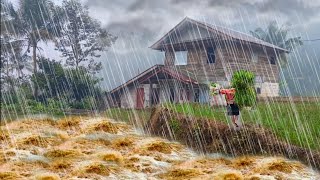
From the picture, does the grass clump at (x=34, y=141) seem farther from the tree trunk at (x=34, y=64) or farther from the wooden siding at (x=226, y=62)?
the tree trunk at (x=34, y=64)

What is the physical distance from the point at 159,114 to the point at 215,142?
3904mm

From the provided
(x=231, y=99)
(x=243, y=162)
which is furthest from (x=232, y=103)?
(x=243, y=162)

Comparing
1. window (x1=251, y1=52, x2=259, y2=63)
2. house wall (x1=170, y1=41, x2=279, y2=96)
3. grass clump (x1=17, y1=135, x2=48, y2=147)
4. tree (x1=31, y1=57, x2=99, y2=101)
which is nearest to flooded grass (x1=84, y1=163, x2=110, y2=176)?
grass clump (x1=17, y1=135, x2=48, y2=147)

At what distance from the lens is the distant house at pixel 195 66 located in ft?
87.9

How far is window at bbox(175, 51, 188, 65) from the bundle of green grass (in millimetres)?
16768

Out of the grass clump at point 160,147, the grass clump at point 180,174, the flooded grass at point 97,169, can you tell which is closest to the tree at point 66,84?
the grass clump at point 160,147

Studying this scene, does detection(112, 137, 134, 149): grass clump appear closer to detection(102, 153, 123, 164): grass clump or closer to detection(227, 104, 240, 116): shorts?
detection(102, 153, 123, 164): grass clump

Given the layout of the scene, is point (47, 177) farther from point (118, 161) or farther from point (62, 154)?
point (62, 154)

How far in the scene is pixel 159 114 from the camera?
53.6 ft

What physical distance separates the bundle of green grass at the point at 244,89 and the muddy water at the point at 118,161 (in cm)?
171

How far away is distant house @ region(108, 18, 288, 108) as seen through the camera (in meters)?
26.8

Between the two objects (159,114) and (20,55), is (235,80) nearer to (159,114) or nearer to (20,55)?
(159,114)

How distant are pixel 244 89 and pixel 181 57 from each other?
1720cm

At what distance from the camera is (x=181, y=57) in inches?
1156
